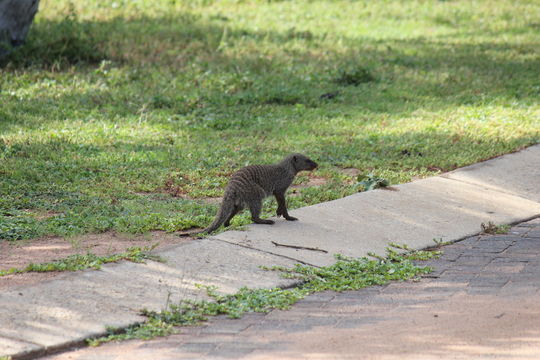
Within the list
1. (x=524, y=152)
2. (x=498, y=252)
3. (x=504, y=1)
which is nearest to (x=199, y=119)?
(x=524, y=152)

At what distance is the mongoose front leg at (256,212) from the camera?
7.23 meters

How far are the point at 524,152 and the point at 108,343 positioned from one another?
6682 mm

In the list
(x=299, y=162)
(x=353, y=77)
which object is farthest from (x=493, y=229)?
(x=353, y=77)

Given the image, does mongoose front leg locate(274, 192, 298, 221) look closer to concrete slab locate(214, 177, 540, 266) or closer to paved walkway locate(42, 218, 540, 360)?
concrete slab locate(214, 177, 540, 266)

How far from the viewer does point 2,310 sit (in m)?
5.29

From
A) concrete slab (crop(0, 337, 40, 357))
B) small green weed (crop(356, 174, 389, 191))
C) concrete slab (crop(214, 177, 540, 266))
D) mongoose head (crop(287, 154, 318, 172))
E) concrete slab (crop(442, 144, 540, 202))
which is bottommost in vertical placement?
concrete slab (crop(0, 337, 40, 357))

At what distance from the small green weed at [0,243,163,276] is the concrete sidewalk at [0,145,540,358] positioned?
104 millimetres

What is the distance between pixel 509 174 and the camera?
9.35m

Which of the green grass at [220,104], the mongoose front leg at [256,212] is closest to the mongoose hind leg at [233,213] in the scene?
the mongoose front leg at [256,212]

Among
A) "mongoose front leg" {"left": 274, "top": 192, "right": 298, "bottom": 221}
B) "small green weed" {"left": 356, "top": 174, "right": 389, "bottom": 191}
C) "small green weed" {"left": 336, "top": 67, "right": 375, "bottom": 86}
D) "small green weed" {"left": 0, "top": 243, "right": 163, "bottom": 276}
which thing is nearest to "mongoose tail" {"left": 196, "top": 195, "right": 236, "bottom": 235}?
"mongoose front leg" {"left": 274, "top": 192, "right": 298, "bottom": 221}

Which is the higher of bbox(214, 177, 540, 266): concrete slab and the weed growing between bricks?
bbox(214, 177, 540, 266): concrete slab

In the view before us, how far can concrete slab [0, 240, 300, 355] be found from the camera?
5.12 m

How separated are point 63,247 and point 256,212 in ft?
5.41

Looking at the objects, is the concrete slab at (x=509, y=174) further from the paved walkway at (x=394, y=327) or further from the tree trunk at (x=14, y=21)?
the tree trunk at (x=14, y=21)
